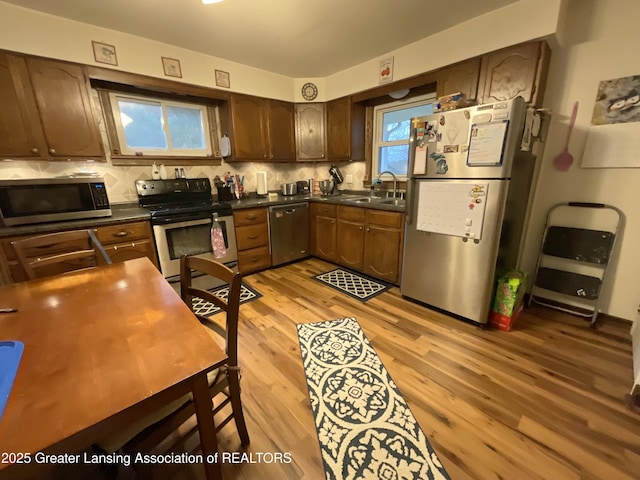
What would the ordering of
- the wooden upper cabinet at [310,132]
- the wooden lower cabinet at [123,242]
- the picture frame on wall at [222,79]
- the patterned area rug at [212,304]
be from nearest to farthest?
the wooden lower cabinet at [123,242] < the patterned area rug at [212,304] < the picture frame on wall at [222,79] < the wooden upper cabinet at [310,132]

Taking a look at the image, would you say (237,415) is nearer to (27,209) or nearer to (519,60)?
(27,209)

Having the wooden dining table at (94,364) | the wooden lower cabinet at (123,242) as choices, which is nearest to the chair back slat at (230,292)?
the wooden dining table at (94,364)

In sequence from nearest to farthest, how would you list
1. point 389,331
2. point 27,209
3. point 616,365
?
point 616,365 → point 27,209 → point 389,331

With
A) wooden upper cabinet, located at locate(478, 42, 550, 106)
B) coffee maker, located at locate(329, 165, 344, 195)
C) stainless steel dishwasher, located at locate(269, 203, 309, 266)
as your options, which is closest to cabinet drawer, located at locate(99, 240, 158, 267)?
stainless steel dishwasher, located at locate(269, 203, 309, 266)

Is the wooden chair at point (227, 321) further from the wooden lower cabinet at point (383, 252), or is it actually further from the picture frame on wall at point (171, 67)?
the picture frame on wall at point (171, 67)

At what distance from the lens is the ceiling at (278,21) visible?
198 cm

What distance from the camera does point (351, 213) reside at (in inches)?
119

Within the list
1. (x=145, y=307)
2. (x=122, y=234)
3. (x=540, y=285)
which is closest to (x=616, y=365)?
(x=540, y=285)

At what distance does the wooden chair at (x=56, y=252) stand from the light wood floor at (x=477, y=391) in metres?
1.12

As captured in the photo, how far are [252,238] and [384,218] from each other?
59.8 inches

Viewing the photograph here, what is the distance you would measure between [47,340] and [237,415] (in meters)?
0.78

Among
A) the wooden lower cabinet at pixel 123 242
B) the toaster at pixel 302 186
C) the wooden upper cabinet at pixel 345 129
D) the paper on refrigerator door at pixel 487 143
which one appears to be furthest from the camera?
the toaster at pixel 302 186

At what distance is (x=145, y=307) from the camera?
100cm

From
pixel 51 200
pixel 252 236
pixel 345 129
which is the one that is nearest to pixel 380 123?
pixel 345 129
